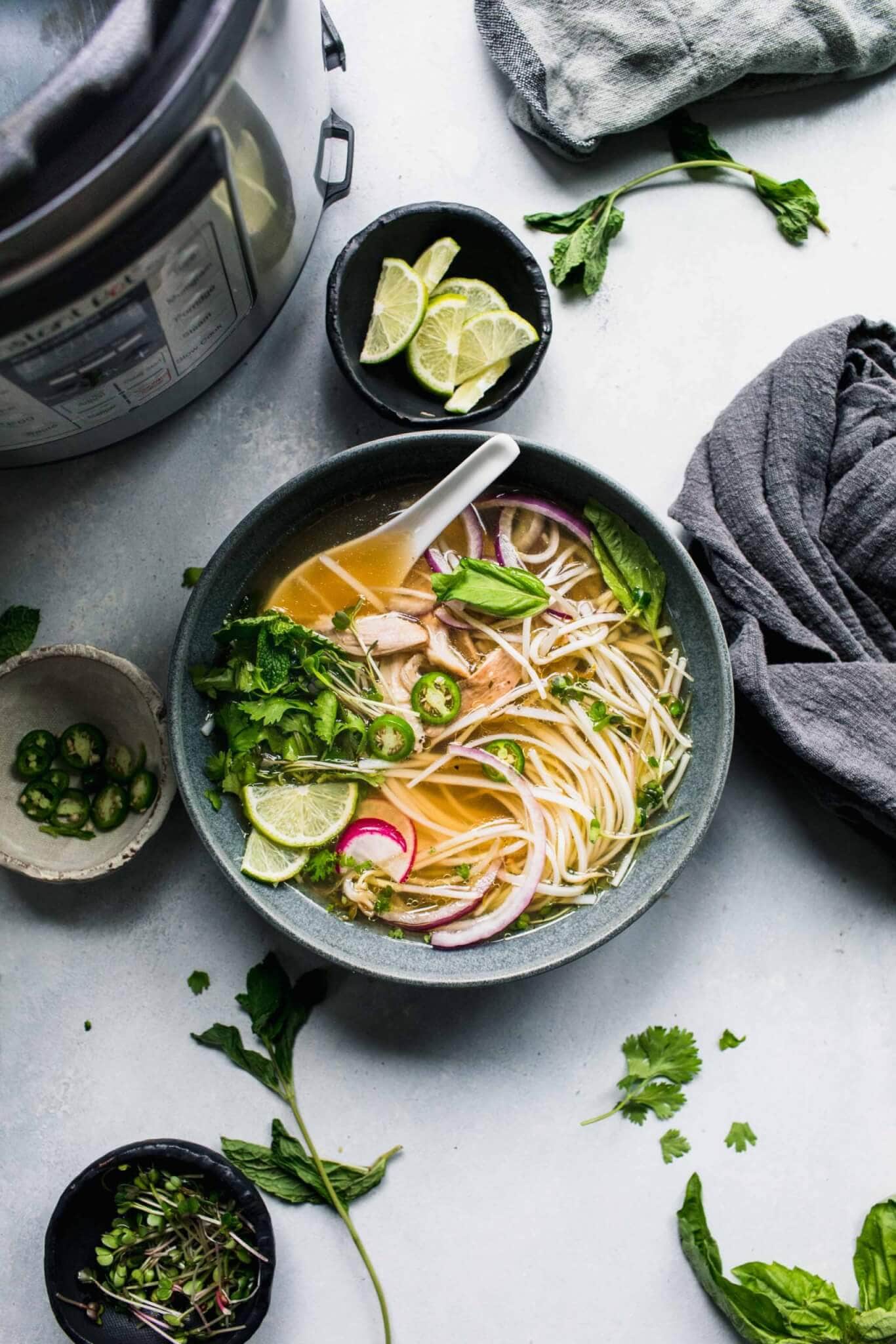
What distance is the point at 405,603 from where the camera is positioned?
236 centimetres

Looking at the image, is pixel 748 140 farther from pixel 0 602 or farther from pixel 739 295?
pixel 0 602

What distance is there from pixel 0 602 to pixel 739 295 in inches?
66.3

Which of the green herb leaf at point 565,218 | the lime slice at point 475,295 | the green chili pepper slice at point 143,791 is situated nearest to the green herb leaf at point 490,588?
the lime slice at point 475,295

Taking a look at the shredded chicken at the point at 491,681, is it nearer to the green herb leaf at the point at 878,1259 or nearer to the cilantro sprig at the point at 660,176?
the cilantro sprig at the point at 660,176

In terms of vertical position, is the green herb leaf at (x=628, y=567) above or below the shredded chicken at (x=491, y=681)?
above

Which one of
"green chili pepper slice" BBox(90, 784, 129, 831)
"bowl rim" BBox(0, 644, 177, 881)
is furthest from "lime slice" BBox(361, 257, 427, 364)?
"green chili pepper slice" BBox(90, 784, 129, 831)

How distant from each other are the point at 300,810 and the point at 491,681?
1.46ft

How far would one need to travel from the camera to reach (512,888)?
7.43 feet

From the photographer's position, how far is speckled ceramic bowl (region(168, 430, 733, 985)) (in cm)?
213

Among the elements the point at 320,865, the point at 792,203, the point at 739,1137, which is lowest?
the point at 739,1137

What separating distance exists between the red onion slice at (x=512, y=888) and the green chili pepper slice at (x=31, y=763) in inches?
31.6

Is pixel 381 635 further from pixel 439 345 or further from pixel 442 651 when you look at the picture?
pixel 439 345

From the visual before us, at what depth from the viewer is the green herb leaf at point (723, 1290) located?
2.29 m

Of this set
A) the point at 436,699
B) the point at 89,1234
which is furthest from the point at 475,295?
the point at 89,1234
